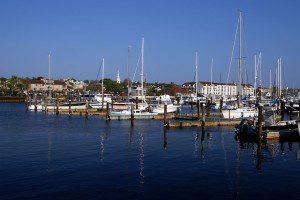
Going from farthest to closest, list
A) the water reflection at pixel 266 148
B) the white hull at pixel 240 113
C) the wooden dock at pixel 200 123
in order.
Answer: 1. the white hull at pixel 240 113
2. the wooden dock at pixel 200 123
3. the water reflection at pixel 266 148

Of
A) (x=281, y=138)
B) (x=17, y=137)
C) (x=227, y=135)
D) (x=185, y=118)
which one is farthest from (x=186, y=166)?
(x=185, y=118)

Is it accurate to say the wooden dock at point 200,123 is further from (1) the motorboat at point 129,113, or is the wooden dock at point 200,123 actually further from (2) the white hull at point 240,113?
(1) the motorboat at point 129,113

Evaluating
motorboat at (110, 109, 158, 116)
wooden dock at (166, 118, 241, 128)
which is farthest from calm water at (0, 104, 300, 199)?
motorboat at (110, 109, 158, 116)

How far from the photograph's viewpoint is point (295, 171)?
78.8 feet

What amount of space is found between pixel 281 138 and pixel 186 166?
15.3 meters

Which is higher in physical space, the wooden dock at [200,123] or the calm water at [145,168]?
the wooden dock at [200,123]

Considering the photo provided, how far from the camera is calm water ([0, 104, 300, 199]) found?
19.1 m

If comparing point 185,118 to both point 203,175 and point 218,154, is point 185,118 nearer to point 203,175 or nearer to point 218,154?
point 218,154

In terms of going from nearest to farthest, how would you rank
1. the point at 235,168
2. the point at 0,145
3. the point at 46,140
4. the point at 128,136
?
1. the point at 235,168
2. the point at 0,145
3. the point at 46,140
4. the point at 128,136

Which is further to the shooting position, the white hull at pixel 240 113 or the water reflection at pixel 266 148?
the white hull at pixel 240 113

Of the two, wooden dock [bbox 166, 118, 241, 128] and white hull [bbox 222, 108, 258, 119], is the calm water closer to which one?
wooden dock [bbox 166, 118, 241, 128]

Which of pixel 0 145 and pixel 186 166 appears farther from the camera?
pixel 0 145


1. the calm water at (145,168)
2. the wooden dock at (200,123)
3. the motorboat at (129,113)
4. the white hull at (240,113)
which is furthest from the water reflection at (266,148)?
the motorboat at (129,113)

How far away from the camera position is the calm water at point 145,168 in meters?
19.1
